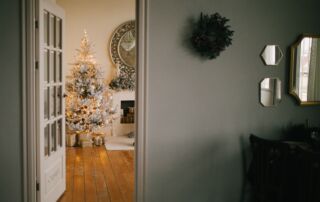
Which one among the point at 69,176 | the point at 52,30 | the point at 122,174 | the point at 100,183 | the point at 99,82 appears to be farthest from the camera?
the point at 99,82

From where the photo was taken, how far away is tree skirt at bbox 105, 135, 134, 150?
670 cm

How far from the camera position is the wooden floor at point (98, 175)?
4204mm

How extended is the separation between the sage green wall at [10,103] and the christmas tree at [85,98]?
3431mm

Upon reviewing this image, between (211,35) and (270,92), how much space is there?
34.3 inches

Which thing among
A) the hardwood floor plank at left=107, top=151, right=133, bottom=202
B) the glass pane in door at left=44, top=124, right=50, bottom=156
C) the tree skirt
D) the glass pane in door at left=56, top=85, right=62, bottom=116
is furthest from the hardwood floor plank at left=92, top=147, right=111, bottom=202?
the glass pane in door at left=56, top=85, right=62, bottom=116

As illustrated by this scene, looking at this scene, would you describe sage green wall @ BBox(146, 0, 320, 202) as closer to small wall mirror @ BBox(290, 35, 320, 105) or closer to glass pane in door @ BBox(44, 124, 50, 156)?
small wall mirror @ BBox(290, 35, 320, 105)

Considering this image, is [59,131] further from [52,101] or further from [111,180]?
[111,180]

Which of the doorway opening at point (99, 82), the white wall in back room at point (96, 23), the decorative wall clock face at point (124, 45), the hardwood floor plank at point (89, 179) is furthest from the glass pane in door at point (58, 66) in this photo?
the decorative wall clock face at point (124, 45)

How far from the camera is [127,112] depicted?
7.77 metres

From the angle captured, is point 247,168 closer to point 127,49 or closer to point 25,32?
point 25,32

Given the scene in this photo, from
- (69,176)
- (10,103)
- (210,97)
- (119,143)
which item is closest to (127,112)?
A: (119,143)

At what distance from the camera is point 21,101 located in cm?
321

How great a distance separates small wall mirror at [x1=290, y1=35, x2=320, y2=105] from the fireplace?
14.4ft

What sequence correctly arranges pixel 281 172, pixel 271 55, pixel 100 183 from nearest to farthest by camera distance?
pixel 281 172 → pixel 271 55 → pixel 100 183
